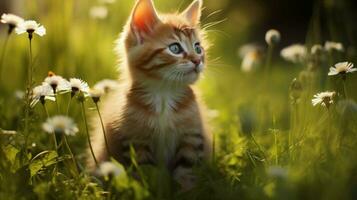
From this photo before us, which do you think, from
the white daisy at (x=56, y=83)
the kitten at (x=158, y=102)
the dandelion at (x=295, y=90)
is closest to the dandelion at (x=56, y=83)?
the white daisy at (x=56, y=83)

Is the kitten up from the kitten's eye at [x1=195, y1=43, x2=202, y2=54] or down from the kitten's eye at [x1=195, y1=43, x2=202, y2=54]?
down

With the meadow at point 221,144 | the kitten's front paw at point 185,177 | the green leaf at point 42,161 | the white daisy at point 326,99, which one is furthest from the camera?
the kitten's front paw at point 185,177

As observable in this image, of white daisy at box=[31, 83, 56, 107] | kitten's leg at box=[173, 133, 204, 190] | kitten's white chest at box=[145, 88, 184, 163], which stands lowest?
kitten's leg at box=[173, 133, 204, 190]

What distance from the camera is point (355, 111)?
2258 mm

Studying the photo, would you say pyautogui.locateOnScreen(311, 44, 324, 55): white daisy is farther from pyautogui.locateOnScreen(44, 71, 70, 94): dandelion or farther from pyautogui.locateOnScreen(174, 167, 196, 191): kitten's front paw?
pyautogui.locateOnScreen(44, 71, 70, 94): dandelion

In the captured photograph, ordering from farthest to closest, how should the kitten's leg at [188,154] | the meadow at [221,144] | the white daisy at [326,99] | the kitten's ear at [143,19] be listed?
the kitten's ear at [143,19] < the kitten's leg at [188,154] < the white daisy at [326,99] < the meadow at [221,144]

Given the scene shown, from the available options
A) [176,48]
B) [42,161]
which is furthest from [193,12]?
[42,161]

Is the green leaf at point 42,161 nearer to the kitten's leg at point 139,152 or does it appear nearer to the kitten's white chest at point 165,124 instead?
the kitten's leg at point 139,152

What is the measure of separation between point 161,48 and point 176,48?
0.07m

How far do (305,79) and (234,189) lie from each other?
2.93 ft

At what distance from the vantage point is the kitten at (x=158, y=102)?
2.61 m

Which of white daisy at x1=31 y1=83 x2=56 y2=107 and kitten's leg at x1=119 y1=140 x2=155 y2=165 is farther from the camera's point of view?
kitten's leg at x1=119 y1=140 x2=155 y2=165

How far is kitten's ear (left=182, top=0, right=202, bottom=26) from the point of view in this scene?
3.01 meters

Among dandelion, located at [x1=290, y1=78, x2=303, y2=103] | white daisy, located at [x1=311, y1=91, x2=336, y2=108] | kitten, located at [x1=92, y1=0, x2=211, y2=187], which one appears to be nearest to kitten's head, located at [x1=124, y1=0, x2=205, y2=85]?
kitten, located at [x1=92, y1=0, x2=211, y2=187]
